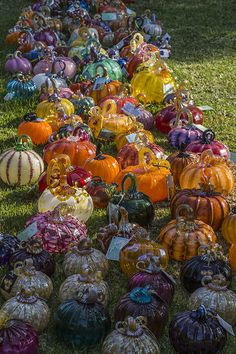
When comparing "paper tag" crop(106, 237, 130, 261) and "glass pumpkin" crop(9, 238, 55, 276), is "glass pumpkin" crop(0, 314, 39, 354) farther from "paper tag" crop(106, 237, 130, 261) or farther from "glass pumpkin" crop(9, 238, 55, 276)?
"paper tag" crop(106, 237, 130, 261)

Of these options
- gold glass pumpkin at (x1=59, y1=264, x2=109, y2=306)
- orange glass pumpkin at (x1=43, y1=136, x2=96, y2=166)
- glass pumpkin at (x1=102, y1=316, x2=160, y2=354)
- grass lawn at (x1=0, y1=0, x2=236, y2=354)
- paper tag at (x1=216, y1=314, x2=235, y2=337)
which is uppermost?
glass pumpkin at (x1=102, y1=316, x2=160, y2=354)

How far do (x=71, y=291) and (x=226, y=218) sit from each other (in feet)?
5.64

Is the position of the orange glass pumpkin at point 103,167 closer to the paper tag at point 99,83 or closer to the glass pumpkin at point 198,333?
the paper tag at point 99,83

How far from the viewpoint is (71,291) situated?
5230 mm

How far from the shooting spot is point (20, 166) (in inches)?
280

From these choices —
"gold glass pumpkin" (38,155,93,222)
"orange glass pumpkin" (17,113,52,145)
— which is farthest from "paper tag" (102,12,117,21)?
"gold glass pumpkin" (38,155,93,222)

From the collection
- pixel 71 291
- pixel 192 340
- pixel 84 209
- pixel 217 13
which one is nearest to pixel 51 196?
pixel 84 209

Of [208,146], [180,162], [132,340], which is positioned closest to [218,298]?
[132,340]

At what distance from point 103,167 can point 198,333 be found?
2671 mm

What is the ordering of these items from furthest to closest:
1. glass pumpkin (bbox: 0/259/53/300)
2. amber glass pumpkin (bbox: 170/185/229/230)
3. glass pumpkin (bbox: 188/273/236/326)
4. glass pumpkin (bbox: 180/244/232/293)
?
amber glass pumpkin (bbox: 170/185/229/230) → glass pumpkin (bbox: 180/244/232/293) → glass pumpkin (bbox: 0/259/53/300) → glass pumpkin (bbox: 188/273/236/326)

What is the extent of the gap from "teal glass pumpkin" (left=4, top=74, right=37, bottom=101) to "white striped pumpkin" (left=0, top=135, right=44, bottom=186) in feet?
7.31

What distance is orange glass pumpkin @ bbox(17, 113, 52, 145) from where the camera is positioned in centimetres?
809

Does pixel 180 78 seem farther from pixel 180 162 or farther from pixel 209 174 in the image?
pixel 209 174

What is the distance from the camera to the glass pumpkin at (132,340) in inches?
180
